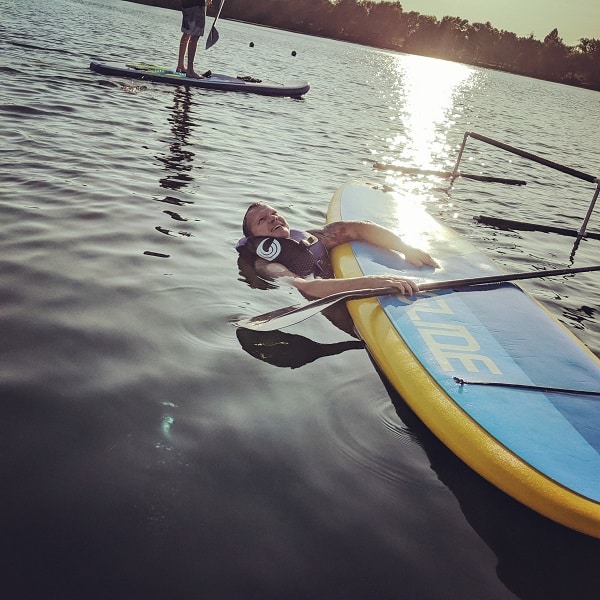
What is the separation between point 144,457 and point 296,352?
1459mm

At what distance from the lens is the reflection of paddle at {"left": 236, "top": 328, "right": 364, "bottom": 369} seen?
12.3 ft

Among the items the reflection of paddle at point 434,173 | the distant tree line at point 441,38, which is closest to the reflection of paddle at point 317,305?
the reflection of paddle at point 434,173

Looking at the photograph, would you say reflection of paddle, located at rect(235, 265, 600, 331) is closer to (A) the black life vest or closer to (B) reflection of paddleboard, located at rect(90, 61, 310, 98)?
(A) the black life vest

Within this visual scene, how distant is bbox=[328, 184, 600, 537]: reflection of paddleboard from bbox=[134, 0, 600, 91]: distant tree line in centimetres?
10785

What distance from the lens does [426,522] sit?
2.59m

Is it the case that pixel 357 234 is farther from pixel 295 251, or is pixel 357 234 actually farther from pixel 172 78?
pixel 172 78

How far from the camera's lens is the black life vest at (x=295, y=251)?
15.8 feet

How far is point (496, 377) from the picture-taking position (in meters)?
3.36

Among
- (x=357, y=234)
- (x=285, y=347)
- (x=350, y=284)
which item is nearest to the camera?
(x=285, y=347)

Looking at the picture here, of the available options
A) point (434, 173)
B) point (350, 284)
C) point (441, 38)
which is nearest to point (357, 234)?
point (350, 284)

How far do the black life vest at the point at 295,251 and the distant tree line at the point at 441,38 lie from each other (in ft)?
351

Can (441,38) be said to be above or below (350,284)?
above

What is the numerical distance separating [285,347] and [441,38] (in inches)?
5930

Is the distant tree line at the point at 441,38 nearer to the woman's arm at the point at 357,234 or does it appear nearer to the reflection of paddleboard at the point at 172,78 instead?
the reflection of paddleboard at the point at 172,78
